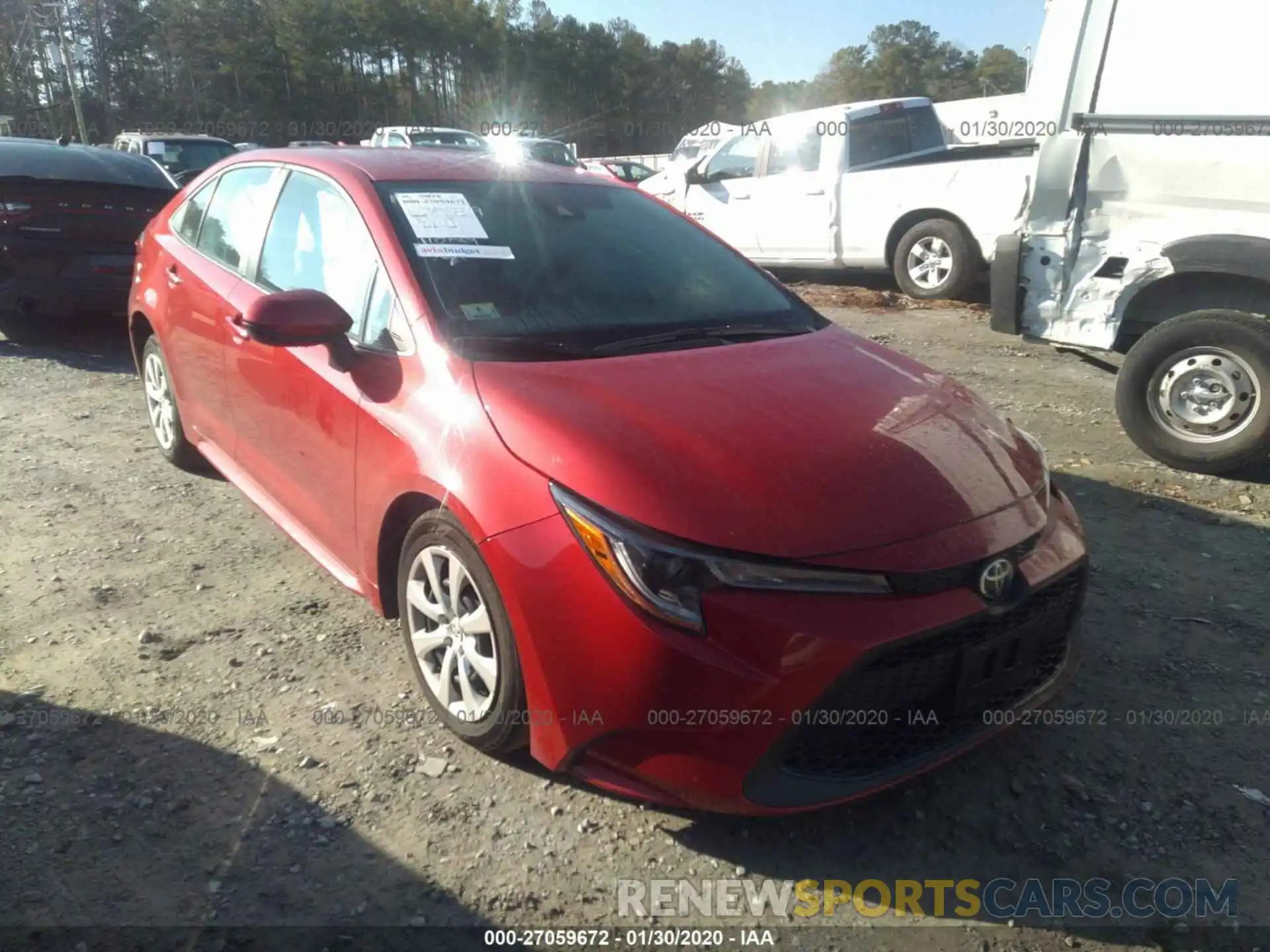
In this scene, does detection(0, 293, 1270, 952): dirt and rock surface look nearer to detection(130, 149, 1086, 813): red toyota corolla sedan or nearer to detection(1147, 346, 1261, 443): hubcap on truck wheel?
detection(130, 149, 1086, 813): red toyota corolla sedan

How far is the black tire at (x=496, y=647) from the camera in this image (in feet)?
7.77

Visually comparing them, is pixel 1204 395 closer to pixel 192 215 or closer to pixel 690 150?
pixel 192 215

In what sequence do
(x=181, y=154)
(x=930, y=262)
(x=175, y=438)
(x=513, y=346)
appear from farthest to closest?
(x=181, y=154) → (x=930, y=262) → (x=175, y=438) → (x=513, y=346)

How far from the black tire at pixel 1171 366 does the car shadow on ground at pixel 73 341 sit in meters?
6.39

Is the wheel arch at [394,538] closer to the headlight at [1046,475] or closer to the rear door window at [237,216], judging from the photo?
the rear door window at [237,216]

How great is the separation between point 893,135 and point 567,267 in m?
7.79

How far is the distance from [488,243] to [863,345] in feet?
4.24

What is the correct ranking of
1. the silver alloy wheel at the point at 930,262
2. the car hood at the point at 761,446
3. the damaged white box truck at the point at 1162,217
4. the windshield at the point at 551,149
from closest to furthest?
the car hood at the point at 761,446, the damaged white box truck at the point at 1162,217, the silver alloy wheel at the point at 930,262, the windshield at the point at 551,149

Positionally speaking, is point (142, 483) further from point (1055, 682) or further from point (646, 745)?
point (1055, 682)

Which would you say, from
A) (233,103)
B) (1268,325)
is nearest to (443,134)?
(1268,325)

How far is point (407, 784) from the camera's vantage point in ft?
8.51

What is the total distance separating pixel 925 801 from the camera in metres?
2.55

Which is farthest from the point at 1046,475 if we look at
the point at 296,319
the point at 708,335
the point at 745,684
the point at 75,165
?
the point at 75,165

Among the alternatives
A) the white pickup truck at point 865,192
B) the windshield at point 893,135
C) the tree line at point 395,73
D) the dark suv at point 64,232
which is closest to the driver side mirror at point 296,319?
the dark suv at point 64,232
